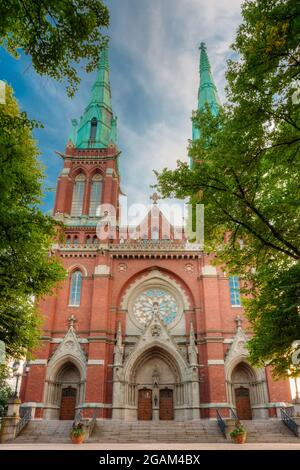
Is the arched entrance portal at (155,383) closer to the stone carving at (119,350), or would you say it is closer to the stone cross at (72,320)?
the stone carving at (119,350)

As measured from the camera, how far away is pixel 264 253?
1074cm

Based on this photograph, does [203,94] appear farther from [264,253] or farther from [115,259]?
[264,253]

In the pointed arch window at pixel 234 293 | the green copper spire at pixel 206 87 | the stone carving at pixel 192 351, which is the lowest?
the stone carving at pixel 192 351

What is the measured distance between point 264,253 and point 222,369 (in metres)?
13.9

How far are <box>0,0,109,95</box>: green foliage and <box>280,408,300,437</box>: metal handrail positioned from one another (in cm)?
1942

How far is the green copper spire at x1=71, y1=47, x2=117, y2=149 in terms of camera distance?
33625mm

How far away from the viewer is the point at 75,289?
25484mm

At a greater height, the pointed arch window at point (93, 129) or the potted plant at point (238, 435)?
the pointed arch window at point (93, 129)

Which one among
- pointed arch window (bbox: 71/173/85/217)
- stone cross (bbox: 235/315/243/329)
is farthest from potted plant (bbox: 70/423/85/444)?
pointed arch window (bbox: 71/173/85/217)

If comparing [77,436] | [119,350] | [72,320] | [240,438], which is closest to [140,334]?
[119,350]

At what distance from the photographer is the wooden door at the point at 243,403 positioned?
22.1 m

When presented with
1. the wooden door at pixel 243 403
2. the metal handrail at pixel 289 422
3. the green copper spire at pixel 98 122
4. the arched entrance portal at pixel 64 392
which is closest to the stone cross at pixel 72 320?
the arched entrance portal at pixel 64 392

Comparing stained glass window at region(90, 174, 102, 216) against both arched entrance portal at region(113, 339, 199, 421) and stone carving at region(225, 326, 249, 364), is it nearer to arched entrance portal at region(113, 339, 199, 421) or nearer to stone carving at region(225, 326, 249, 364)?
arched entrance portal at region(113, 339, 199, 421)

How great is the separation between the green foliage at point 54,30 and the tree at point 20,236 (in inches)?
61.5
